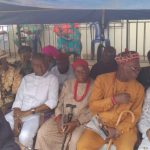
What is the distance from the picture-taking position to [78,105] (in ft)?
16.4

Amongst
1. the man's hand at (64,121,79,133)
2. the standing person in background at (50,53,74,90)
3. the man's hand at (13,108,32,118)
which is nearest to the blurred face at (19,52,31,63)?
the standing person in background at (50,53,74,90)

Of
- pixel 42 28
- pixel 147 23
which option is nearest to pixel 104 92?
pixel 147 23

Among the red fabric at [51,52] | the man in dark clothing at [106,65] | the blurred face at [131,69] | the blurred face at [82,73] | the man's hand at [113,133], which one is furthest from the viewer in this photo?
the red fabric at [51,52]

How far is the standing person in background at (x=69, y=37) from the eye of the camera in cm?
1234

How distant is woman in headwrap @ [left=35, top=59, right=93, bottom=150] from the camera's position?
483 centimetres

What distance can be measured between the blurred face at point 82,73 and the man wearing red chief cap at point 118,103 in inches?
11.9

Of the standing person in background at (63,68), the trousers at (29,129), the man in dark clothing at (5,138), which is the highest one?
the standing person in background at (63,68)

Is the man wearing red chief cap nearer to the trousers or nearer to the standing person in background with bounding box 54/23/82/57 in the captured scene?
the trousers

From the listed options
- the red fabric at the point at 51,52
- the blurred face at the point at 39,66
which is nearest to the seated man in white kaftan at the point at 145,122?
the blurred face at the point at 39,66

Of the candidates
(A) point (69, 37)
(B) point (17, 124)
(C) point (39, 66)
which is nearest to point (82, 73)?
(C) point (39, 66)

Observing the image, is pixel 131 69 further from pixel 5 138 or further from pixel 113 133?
pixel 5 138

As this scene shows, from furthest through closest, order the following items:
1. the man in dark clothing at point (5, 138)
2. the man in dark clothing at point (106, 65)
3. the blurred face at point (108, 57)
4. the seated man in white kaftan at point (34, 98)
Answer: the blurred face at point (108, 57), the man in dark clothing at point (106, 65), the seated man in white kaftan at point (34, 98), the man in dark clothing at point (5, 138)

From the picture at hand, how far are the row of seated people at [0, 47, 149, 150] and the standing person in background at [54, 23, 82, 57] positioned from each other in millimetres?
6875

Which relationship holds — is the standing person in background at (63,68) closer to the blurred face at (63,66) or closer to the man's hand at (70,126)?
the blurred face at (63,66)
